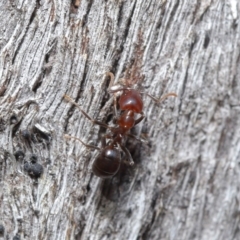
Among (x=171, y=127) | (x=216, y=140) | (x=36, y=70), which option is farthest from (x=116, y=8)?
(x=216, y=140)

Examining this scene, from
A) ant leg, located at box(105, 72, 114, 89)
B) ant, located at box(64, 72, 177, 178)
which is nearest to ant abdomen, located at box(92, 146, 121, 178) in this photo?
ant, located at box(64, 72, 177, 178)

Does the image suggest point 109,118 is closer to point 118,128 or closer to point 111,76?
point 118,128

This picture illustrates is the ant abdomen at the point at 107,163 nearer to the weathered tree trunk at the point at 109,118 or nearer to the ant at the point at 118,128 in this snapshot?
the ant at the point at 118,128

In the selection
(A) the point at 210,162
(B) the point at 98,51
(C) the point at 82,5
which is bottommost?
(A) the point at 210,162

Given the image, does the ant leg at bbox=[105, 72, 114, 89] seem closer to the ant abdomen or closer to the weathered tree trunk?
the weathered tree trunk

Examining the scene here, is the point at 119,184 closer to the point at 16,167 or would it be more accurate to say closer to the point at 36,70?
the point at 16,167

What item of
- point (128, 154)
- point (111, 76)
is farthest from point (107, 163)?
point (111, 76)
